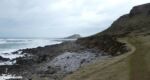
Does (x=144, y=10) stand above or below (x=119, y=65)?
above

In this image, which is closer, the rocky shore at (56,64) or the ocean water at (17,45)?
the rocky shore at (56,64)

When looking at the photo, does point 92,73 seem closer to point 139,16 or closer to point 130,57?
point 130,57

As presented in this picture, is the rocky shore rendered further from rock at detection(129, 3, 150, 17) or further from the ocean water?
rock at detection(129, 3, 150, 17)

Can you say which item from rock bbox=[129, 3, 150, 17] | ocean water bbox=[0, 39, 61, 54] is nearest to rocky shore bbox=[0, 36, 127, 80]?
ocean water bbox=[0, 39, 61, 54]

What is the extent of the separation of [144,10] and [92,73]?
2927 inches

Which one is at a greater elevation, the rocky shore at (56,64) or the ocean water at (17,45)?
the ocean water at (17,45)

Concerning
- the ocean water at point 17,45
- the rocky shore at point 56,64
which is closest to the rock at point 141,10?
the ocean water at point 17,45

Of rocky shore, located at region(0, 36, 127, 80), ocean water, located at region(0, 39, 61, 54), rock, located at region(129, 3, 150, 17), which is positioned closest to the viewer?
rocky shore, located at region(0, 36, 127, 80)

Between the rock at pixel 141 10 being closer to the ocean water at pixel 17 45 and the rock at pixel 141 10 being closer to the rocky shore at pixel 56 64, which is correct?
the ocean water at pixel 17 45

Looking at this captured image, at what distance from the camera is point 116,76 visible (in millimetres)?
21547

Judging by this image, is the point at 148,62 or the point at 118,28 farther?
the point at 118,28

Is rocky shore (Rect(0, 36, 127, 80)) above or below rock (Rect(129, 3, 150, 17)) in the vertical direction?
below

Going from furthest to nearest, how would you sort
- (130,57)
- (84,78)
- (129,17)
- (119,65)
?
(129,17) < (130,57) < (119,65) < (84,78)

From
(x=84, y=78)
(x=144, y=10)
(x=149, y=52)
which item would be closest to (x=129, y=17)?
(x=144, y=10)
